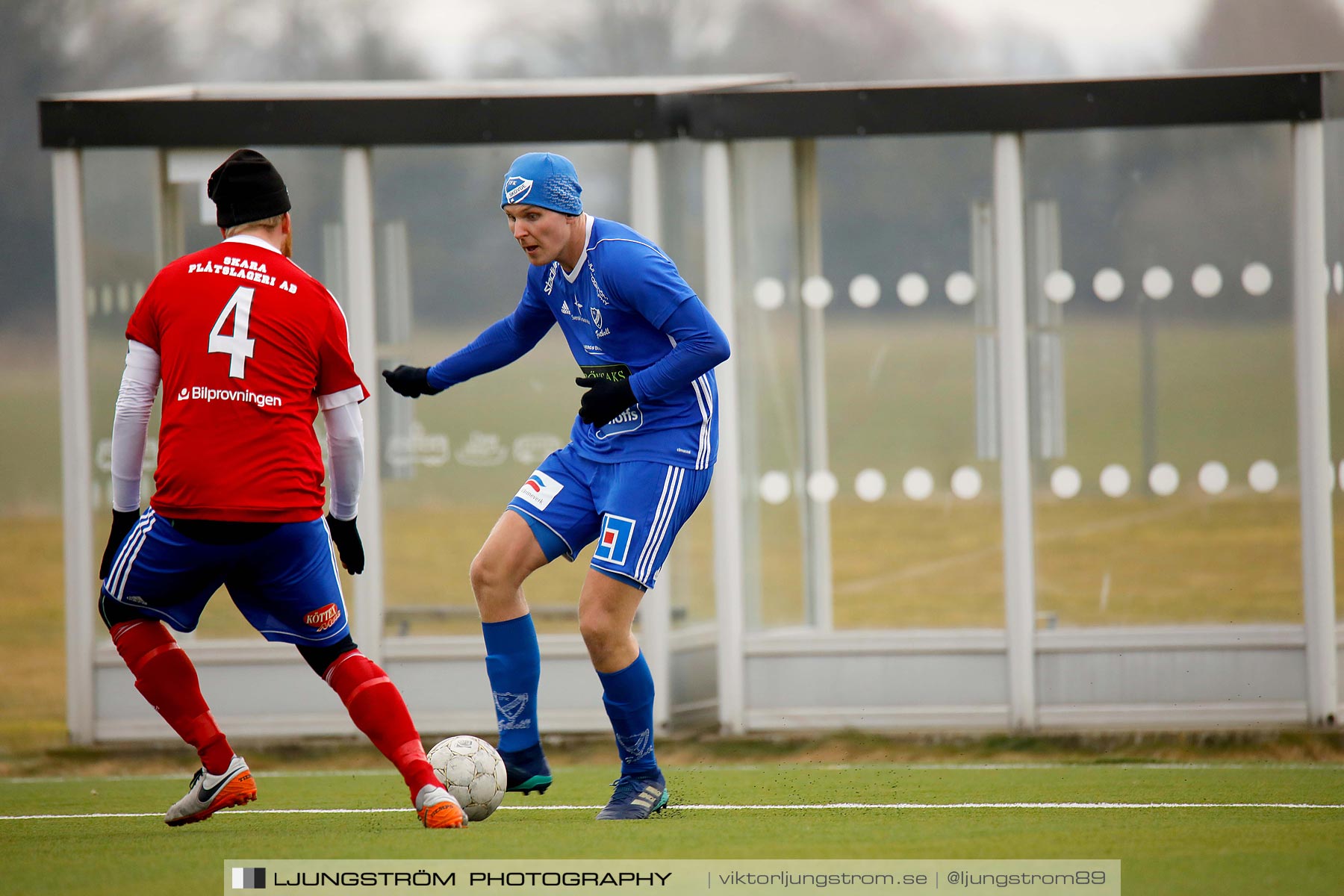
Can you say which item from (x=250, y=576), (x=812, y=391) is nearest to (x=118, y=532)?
(x=250, y=576)

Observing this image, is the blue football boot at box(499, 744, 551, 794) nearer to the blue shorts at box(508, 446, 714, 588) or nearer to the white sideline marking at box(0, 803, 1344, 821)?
the white sideline marking at box(0, 803, 1344, 821)

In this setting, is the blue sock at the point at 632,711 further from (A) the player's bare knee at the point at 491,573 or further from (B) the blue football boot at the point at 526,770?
(A) the player's bare knee at the point at 491,573

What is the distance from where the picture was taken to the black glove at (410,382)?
5227 mm

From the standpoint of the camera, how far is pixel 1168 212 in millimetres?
7941

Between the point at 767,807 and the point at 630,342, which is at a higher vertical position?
the point at 630,342

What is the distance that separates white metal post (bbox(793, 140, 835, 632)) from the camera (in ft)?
26.9

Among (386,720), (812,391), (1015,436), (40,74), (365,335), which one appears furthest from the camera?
(40,74)

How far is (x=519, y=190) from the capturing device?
15.6 feet

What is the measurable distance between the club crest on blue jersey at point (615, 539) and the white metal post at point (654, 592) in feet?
8.66

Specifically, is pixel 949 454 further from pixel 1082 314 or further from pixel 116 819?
pixel 116 819

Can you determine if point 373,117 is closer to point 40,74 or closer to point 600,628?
point 600,628

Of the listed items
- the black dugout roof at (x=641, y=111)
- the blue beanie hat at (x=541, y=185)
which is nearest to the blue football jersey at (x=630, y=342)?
the blue beanie hat at (x=541, y=185)

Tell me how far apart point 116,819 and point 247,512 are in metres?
1.46

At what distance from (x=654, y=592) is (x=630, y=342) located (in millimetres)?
2787
